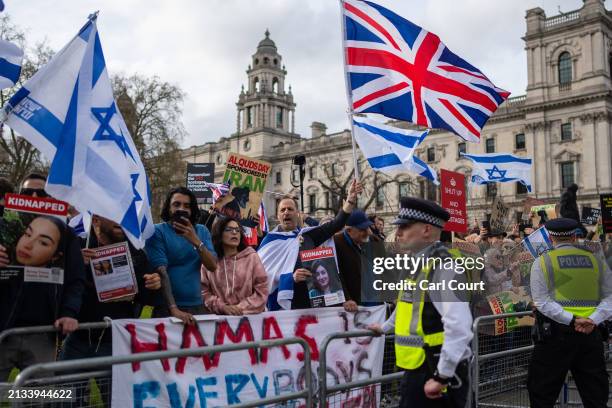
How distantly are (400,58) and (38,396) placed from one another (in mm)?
5794

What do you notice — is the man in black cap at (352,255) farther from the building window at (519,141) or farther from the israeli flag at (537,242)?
the building window at (519,141)

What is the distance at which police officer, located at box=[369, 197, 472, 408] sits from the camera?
3.89m

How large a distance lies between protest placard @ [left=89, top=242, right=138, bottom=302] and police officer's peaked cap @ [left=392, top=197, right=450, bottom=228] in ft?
6.78

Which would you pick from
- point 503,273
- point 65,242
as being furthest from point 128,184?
point 503,273

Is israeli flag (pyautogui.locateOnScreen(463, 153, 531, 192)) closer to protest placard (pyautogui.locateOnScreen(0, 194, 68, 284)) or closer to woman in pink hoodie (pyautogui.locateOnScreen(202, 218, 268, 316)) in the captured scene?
woman in pink hoodie (pyautogui.locateOnScreen(202, 218, 268, 316))

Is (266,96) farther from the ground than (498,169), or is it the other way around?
(266,96)

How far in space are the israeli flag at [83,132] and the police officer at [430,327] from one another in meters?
2.00

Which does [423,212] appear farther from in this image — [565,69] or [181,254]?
[565,69]

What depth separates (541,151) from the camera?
54.8 metres

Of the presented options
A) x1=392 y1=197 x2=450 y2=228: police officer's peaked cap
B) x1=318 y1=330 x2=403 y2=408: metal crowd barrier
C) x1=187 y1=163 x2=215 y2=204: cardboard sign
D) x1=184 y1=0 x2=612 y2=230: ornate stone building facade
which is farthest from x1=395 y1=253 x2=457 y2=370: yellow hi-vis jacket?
x1=184 y1=0 x2=612 y2=230: ornate stone building facade

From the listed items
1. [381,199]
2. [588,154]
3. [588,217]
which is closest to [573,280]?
[588,217]

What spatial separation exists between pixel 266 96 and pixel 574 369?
8872cm

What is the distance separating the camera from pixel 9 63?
584 cm

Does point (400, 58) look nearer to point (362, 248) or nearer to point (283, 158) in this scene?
point (362, 248)
